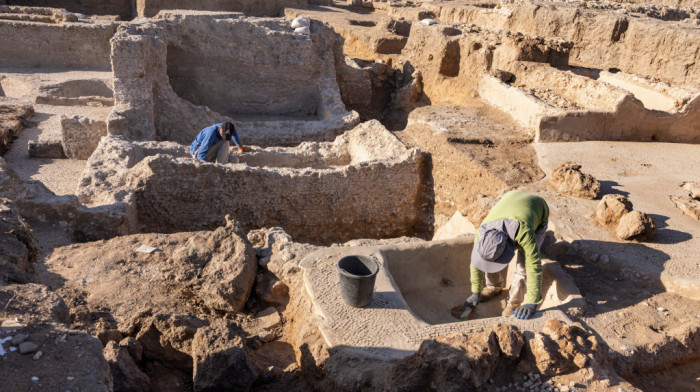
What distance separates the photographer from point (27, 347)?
2.48 meters

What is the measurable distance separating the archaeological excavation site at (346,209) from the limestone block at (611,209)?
3 cm

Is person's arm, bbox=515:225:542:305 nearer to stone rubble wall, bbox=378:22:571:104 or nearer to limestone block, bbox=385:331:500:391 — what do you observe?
limestone block, bbox=385:331:500:391

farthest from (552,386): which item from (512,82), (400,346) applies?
(512,82)

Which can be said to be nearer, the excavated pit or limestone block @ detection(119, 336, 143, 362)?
limestone block @ detection(119, 336, 143, 362)

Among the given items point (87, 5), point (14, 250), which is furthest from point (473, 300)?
point (87, 5)

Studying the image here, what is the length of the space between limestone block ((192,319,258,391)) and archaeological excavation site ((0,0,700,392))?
0.05ft

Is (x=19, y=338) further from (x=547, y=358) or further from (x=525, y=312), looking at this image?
(x=525, y=312)

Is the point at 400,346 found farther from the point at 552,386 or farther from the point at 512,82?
the point at 512,82

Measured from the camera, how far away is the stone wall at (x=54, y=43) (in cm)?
1222

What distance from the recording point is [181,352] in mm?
3625

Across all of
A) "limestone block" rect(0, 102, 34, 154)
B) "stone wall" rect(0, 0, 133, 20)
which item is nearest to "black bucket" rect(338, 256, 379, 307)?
"limestone block" rect(0, 102, 34, 154)

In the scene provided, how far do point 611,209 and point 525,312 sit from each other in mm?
2133

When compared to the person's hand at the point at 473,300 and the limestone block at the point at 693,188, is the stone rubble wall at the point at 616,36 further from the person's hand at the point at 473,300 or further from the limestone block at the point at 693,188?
the person's hand at the point at 473,300

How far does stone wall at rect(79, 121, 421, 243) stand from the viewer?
6383 millimetres
